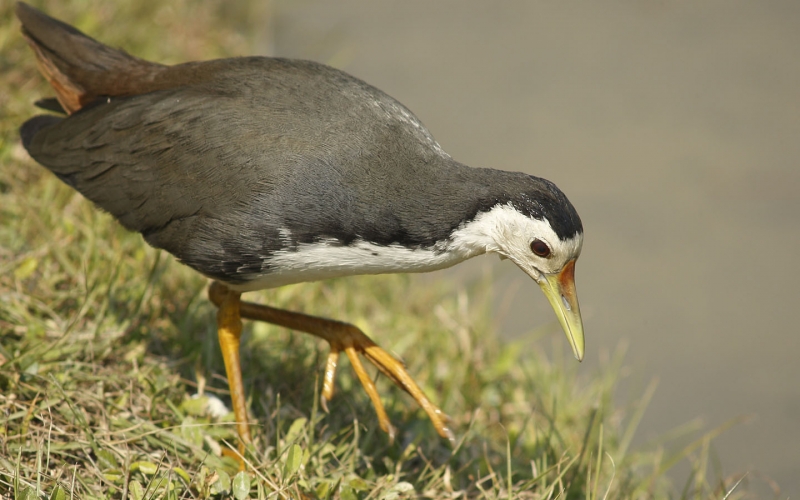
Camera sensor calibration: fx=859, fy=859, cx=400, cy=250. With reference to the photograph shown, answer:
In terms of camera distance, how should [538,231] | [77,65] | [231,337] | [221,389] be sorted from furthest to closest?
1. [221,389]
2. [77,65]
3. [231,337]
4. [538,231]

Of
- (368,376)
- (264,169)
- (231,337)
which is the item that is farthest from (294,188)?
(368,376)

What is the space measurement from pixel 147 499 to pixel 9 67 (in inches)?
137

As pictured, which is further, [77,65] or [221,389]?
[221,389]

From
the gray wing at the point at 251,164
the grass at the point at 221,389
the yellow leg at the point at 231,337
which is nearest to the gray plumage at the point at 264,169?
the gray wing at the point at 251,164

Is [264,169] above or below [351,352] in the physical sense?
above

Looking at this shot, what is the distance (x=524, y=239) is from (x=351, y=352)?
104cm

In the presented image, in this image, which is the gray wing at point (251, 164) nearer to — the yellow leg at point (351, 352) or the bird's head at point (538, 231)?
the bird's head at point (538, 231)

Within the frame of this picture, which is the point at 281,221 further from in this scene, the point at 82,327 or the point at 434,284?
the point at 434,284

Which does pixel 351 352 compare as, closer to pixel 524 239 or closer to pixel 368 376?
pixel 368 376

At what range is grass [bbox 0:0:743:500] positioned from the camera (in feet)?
11.1

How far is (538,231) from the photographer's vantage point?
10.9 ft

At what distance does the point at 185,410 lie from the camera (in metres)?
3.84

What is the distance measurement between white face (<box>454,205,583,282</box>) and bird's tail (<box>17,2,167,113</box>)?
1.76 m

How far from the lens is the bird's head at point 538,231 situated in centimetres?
332
